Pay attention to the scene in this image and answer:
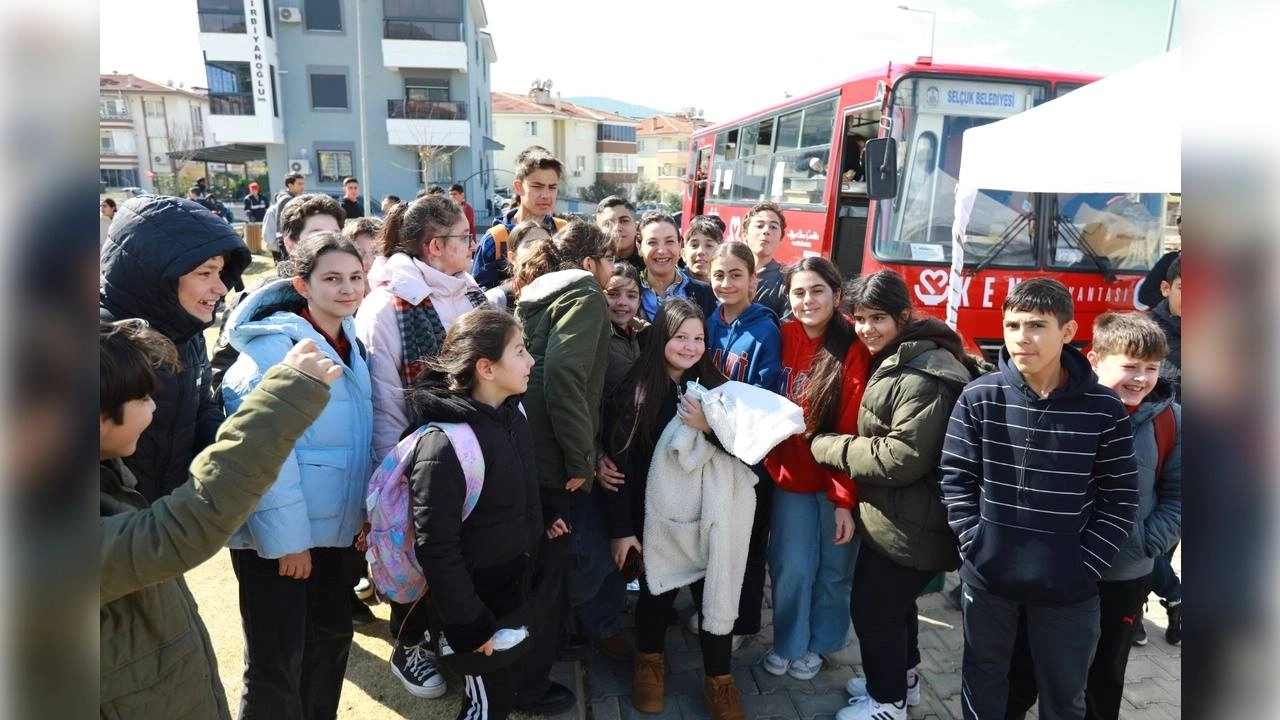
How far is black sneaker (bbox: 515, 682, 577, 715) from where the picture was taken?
3008 mm

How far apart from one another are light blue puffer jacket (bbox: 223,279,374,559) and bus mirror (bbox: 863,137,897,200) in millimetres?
4282

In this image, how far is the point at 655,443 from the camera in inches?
121

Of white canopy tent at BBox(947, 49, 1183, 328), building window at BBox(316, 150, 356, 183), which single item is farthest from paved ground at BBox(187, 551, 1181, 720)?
building window at BBox(316, 150, 356, 183)

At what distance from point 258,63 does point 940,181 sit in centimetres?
3031

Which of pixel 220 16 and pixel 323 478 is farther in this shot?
pixel 220 16

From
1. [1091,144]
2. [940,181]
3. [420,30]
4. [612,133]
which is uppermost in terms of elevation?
[420,30]

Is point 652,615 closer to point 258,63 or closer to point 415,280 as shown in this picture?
point 415,280

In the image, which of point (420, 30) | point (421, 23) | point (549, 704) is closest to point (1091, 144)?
point (549, 704)

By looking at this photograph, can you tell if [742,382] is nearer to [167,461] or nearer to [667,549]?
[667,549]

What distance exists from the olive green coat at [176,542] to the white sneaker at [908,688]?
2.52 m

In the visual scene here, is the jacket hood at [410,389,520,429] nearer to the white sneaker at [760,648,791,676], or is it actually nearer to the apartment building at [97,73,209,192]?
the white sneaker at [760,648,791,676]

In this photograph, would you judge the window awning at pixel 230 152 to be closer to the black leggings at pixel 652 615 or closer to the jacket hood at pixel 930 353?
the black leggings at pixel 652 615

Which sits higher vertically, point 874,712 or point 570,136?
point 570,136
